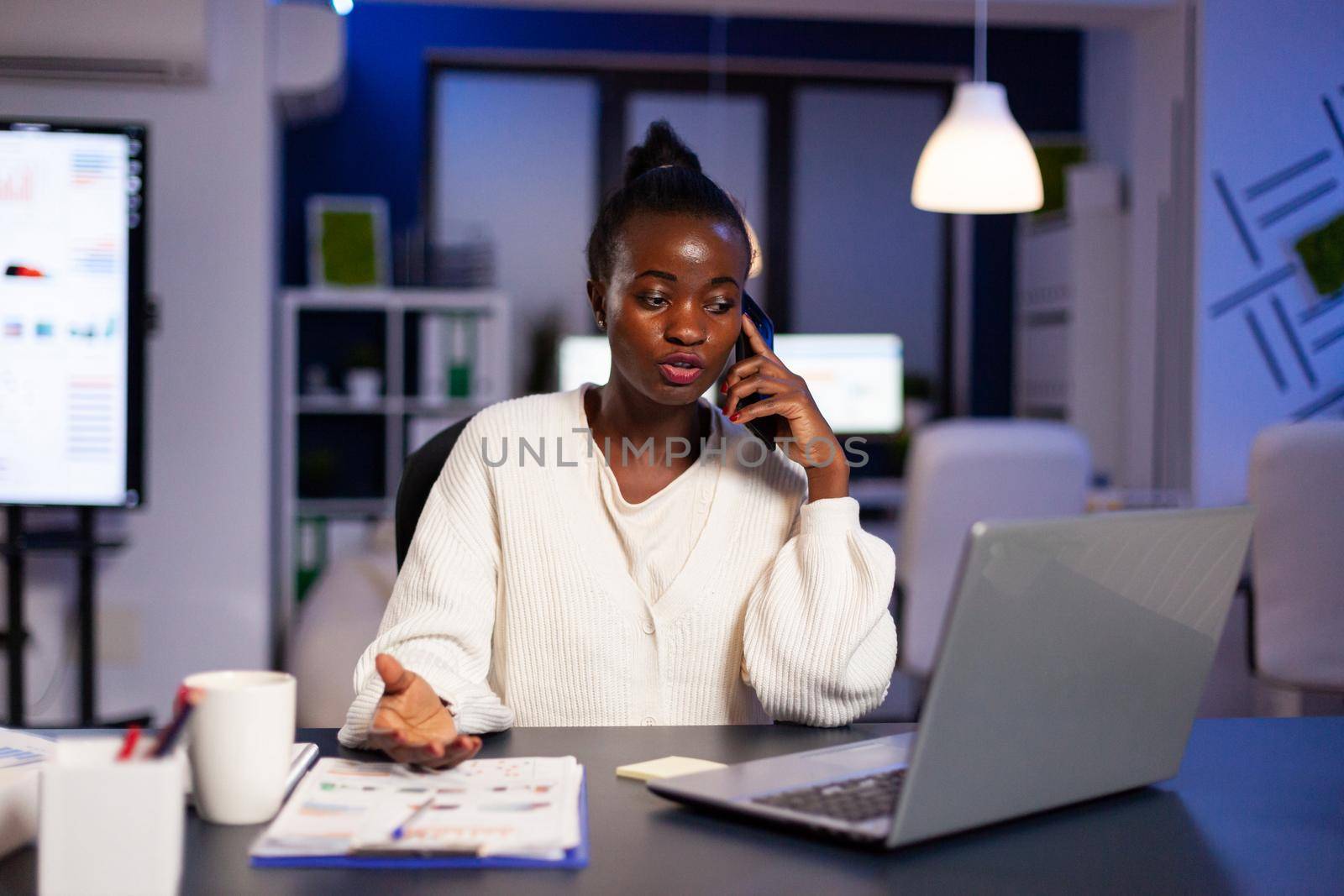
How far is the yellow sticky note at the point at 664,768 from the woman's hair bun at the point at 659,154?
0.70 m

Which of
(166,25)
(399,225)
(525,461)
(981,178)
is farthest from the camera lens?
(399,225)

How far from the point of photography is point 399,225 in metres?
5.30

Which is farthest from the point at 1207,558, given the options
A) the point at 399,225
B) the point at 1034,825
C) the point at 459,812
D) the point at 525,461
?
the point at 399,225

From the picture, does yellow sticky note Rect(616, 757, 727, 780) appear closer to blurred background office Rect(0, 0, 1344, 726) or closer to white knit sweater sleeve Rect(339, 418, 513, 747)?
white knit sweater sleeve Rect(339, 418, 513, 747)

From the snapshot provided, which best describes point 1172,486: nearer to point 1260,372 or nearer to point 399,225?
point 1260,372

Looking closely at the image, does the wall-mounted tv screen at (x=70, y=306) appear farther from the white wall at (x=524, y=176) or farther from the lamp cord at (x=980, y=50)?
the lamp cord at (x=980, y=50)

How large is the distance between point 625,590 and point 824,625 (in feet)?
0.71

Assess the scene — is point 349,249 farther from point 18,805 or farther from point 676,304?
point 18,805

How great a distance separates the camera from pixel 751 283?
5730 mm

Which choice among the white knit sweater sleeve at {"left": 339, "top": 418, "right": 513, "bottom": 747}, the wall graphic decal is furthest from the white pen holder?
the wall graphic decal

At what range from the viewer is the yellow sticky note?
0.92m

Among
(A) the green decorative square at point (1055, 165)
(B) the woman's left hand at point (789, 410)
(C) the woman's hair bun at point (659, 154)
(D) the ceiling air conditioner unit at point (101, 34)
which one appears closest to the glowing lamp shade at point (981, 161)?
(A) the green decorative square at point (1055, 165)

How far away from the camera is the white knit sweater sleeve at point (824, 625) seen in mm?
1196

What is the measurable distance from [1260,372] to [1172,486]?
1.40 feet
